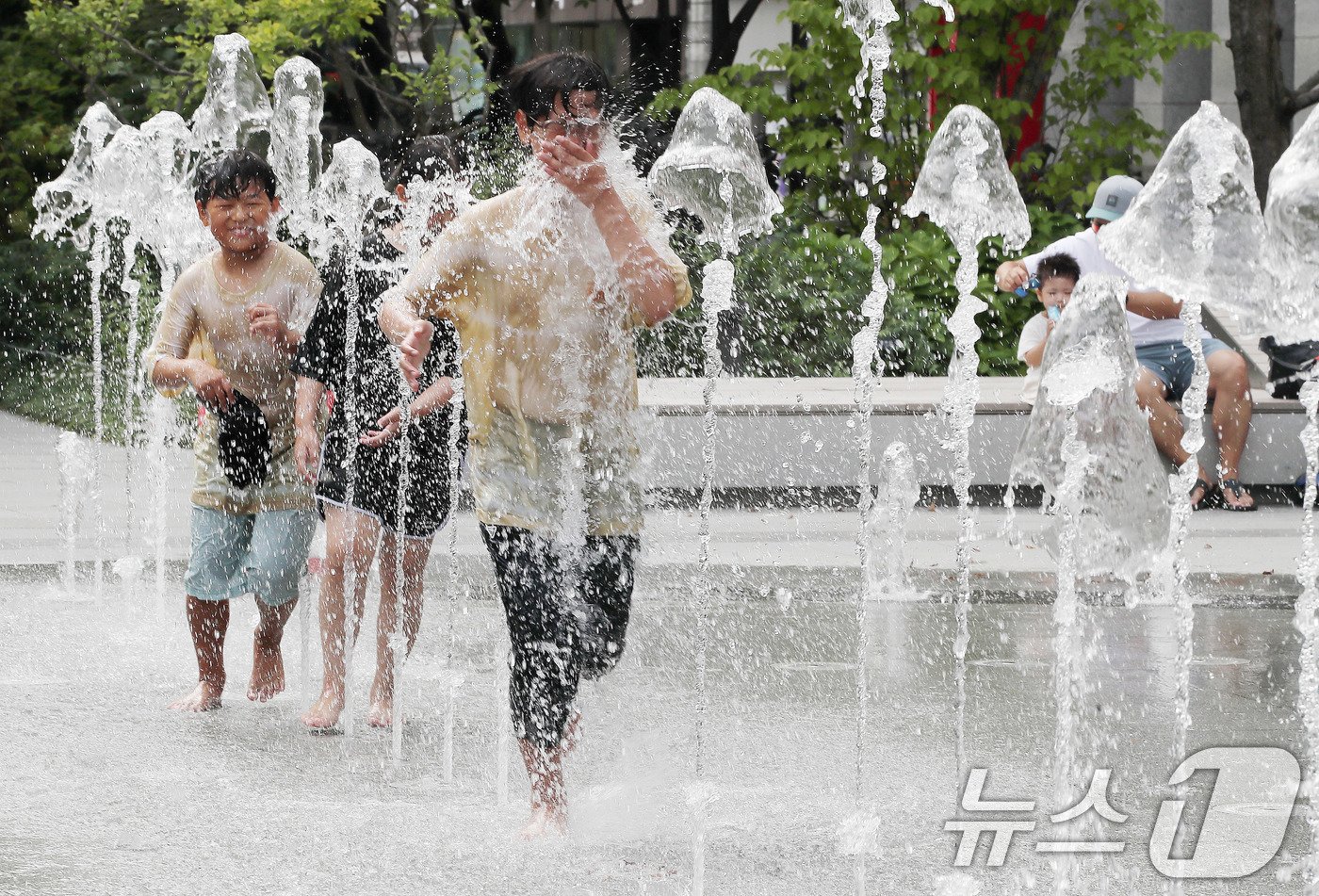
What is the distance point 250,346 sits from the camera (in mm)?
5742

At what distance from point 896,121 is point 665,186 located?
4.68 meters

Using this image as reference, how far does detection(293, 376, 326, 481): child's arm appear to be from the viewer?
18.2 ft

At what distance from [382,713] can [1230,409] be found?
5.81m

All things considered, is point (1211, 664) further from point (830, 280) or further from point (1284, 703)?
point (830, 280)

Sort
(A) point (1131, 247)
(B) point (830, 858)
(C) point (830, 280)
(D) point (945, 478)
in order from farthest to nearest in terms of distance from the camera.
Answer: (C) point (830, 280) → (D) point (945, 478) → (A) point (1131, 247) → (B) point (830, 858)

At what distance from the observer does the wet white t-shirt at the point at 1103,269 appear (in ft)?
30.8

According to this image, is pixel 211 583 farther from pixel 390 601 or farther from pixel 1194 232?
pixel 1194 232

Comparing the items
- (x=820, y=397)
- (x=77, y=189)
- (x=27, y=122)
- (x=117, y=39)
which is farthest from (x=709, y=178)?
(x=27, y=122)

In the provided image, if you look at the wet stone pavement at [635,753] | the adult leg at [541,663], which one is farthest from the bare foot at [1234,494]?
the adult leg at [541,663]

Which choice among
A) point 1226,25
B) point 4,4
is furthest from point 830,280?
point 4,4

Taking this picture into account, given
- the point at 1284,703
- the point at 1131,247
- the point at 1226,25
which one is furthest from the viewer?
the point at 1226,25

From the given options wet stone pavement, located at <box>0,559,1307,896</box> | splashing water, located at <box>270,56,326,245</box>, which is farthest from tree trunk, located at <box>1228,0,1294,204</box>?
wet stone pavement, located at <box>0,559,1307,896</box>

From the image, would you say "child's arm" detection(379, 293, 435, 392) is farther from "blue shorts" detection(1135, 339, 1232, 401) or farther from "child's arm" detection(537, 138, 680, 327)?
"blue shorts" detection(1135, 339, 1232, 401)

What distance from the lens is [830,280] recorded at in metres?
14.1
